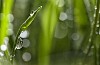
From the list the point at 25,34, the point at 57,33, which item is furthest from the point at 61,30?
the point at 25,34

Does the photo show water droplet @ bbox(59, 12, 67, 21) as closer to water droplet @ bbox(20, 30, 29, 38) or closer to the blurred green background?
the blurred green background

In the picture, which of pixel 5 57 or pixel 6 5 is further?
pixel 6 5

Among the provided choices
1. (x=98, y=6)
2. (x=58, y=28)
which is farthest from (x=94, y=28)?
(x=58, y=28)

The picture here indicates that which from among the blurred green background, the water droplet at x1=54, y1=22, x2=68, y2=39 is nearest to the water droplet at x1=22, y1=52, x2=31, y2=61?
the blurred green background

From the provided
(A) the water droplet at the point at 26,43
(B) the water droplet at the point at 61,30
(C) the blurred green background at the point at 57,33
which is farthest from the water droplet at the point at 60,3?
(A) the water droplet at the point at 26,43

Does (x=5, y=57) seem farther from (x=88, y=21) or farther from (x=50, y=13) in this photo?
(x=88, y=21)

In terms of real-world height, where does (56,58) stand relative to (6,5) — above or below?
below

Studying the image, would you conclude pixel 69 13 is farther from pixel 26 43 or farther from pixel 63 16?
pixel 26 43

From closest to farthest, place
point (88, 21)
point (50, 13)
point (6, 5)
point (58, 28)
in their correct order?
point (6, 5), point (50, 13), point (88, 21), point (58, 28)
